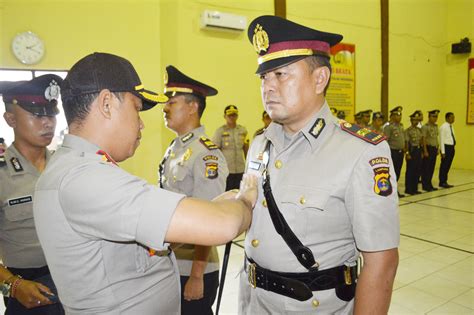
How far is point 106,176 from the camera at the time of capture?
92 cm

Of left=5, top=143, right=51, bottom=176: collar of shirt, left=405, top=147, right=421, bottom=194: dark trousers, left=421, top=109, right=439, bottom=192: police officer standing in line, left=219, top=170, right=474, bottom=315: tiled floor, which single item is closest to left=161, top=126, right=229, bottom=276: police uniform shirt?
left=219, top=170, right=474, bottom=315: tiled floor

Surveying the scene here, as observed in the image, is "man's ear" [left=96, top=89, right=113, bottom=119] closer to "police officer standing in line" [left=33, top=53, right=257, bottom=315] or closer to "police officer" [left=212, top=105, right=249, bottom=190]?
"police officer standing in line" [left=33, top=53, right=257, bottom=315]

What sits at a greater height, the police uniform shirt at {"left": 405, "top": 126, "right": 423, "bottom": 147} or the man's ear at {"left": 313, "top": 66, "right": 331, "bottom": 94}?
the man's ear at {"left": 313, "top": 66, "right": 331, "bottom": 94}

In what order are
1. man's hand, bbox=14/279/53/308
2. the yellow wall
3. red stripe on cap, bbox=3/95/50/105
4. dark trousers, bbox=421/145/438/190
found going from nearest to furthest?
1. man's hand, bbox=14/279/53/308
2. red stripe on cap, bbox=3/95/50/105
3. the yellow wall
4. dark trousers, bbox=421/145/438/190

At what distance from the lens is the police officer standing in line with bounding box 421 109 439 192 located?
7.86 metres

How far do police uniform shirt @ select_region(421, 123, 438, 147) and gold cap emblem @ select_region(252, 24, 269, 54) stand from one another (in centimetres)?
758

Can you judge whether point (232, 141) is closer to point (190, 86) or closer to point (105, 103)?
point (190, 86)

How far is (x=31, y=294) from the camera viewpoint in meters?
1.62

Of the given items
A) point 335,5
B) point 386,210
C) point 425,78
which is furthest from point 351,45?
point 386,210

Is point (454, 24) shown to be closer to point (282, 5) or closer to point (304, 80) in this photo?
point (282, 5)

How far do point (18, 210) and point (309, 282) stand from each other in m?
1.45

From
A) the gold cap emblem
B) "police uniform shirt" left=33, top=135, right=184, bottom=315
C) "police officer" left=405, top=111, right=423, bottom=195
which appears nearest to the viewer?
"police uniform shirt" left=33, top=135, right=184, bottom=315

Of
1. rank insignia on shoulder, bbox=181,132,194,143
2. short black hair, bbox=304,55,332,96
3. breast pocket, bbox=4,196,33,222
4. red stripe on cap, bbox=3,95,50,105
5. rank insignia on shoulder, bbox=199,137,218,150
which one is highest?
short black hair, bbox=304,55,332,96

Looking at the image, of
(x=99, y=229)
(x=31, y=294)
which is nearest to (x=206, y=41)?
(x=31, y=294)
